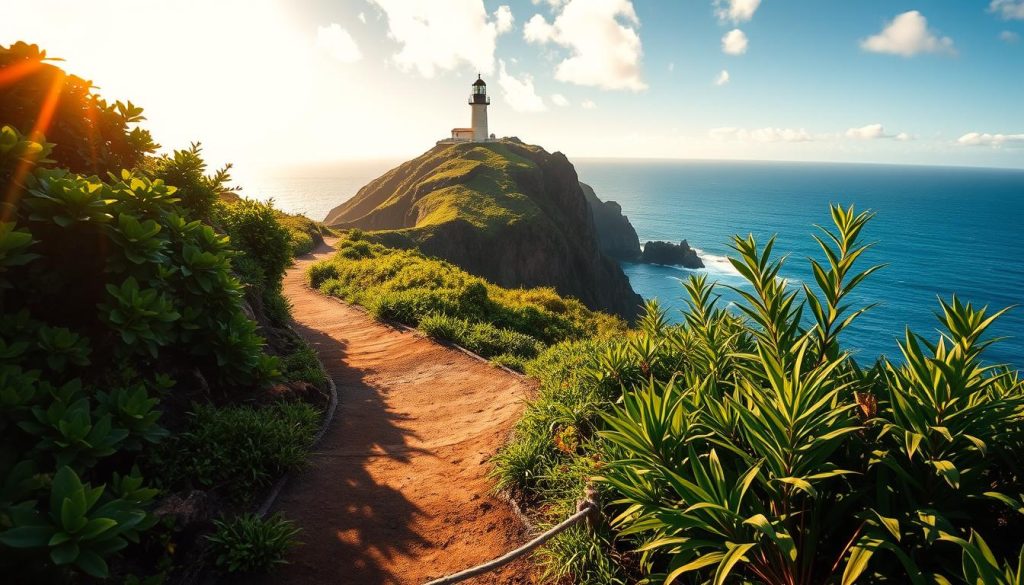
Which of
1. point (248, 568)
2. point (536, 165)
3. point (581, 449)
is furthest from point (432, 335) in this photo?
point (536, 165)

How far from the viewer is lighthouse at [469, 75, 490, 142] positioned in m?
77.4

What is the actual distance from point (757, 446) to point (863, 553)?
634 millimetres

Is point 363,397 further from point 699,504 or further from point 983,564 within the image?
point 983,564


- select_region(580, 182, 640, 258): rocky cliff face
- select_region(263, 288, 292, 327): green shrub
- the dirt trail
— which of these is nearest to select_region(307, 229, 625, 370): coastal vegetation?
the dirt trail

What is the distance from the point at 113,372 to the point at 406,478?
3.12 meters

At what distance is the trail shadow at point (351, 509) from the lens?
4.09m

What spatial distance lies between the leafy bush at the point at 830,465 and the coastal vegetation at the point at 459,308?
231 inches

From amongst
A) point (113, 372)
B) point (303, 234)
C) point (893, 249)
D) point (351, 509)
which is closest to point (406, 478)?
point (351, 509)

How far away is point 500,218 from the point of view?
49.9m

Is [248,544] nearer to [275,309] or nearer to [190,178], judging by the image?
[190,178]

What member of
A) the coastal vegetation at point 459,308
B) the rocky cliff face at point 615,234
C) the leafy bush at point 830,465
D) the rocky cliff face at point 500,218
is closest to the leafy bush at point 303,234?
the rocky cliff face at point 500,218

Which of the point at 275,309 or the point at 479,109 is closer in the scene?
the point at 275,309

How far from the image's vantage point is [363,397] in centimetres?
822

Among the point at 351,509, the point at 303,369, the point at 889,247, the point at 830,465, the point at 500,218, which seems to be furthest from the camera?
the point at 889,247
